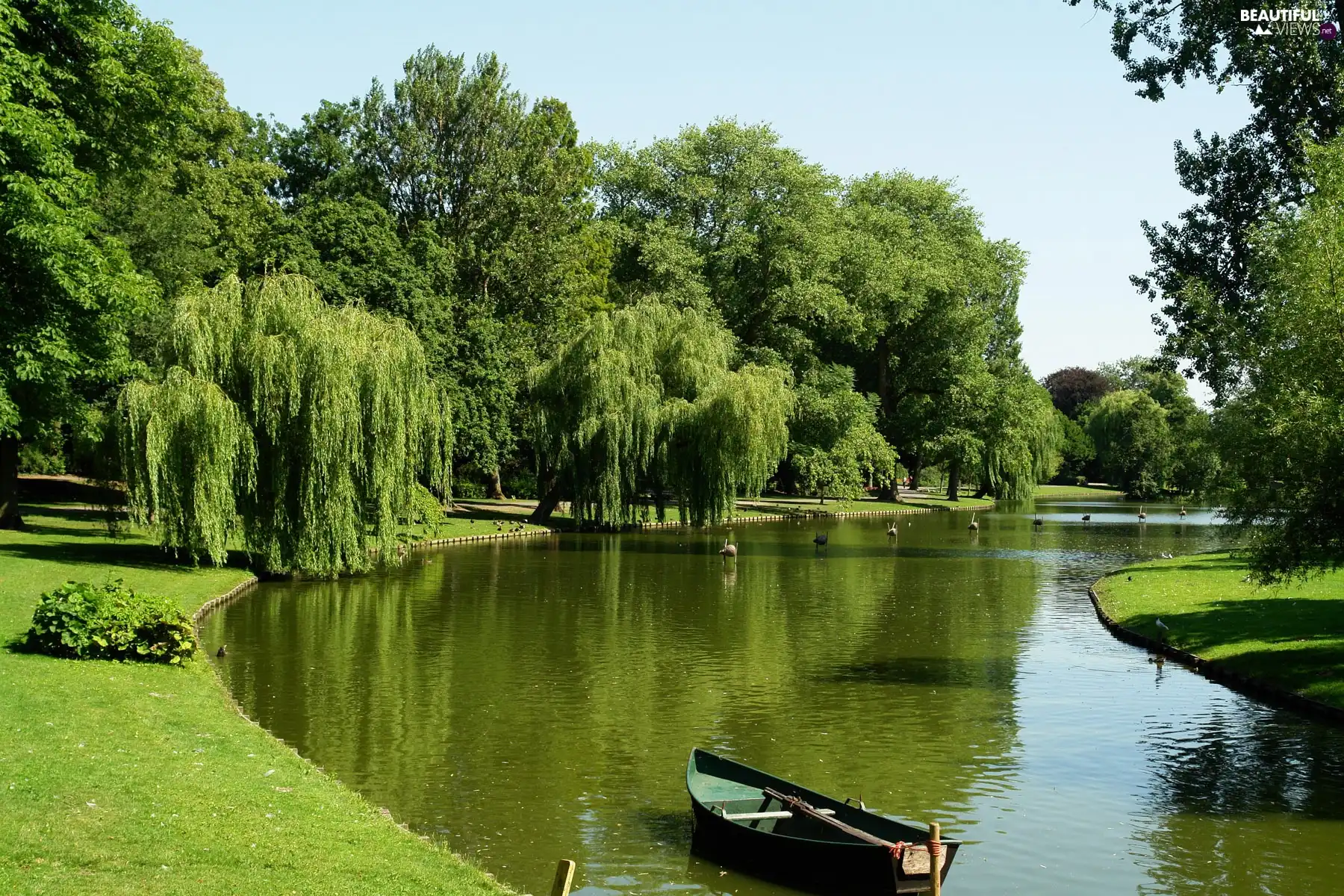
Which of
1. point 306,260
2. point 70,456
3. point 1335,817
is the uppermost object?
point 306,260

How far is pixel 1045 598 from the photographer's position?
115 feet

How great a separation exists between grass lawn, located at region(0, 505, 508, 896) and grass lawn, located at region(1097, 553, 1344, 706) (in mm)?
16199

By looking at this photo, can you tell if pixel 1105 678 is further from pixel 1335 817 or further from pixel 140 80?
pixel 140 80

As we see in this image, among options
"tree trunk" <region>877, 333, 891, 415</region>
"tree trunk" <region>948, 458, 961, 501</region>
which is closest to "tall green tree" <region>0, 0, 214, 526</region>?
"tree trunk" <region>877, 333, 891, 415</region>

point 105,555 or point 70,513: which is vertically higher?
point 70,513

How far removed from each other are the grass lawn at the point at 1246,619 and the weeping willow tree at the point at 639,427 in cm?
1727

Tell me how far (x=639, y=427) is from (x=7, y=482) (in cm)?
2402

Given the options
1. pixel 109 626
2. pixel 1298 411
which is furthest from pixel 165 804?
pixel 1298 411

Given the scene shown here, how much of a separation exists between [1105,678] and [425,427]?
23.6 m

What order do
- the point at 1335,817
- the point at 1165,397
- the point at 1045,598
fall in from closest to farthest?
the point at 1335,817, the point at 1045,598, the point at 1165,397

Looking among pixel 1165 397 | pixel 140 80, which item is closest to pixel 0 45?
pixel 140 80

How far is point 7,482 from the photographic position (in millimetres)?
35125

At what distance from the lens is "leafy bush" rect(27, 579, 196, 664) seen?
59.3 feet
